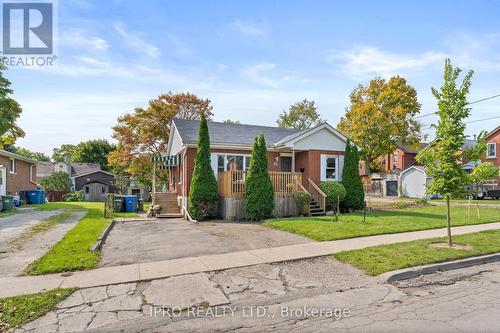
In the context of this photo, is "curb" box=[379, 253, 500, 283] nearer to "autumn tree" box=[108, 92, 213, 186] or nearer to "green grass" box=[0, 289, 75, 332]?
"green grass" box=[0, 289, 75, 332]

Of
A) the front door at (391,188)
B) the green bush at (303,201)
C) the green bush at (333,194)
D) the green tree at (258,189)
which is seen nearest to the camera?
the green tree at (258,189)

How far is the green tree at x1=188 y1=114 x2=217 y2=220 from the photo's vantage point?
1425cm

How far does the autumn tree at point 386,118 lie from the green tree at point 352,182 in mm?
16934

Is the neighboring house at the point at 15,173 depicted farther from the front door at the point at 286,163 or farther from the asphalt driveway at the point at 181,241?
the front door at the point at 286,163

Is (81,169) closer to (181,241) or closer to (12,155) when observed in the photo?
(12,155)

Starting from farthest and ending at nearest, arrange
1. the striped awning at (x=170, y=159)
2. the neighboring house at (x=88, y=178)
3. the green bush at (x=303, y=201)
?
the neighboring house at (x=88, y=178) → the striped awning at (x=170, y=159) → the green bush at (x=303, y=201)

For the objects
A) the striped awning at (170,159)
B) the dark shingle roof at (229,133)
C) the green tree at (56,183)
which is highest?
the dark shingle roof at (229,133)

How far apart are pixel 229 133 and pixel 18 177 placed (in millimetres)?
20749

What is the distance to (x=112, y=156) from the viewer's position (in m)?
30.6

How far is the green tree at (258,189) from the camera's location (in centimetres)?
1384

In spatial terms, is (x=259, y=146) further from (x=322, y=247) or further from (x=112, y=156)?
(x=112, y=156)

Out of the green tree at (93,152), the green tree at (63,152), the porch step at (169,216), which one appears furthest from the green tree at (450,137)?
the green tree at (63,152)

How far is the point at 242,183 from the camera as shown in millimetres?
14648

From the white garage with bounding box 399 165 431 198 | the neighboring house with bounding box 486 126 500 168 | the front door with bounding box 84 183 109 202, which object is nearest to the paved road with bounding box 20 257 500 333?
the white garage with bounding box 399 165 431 198
